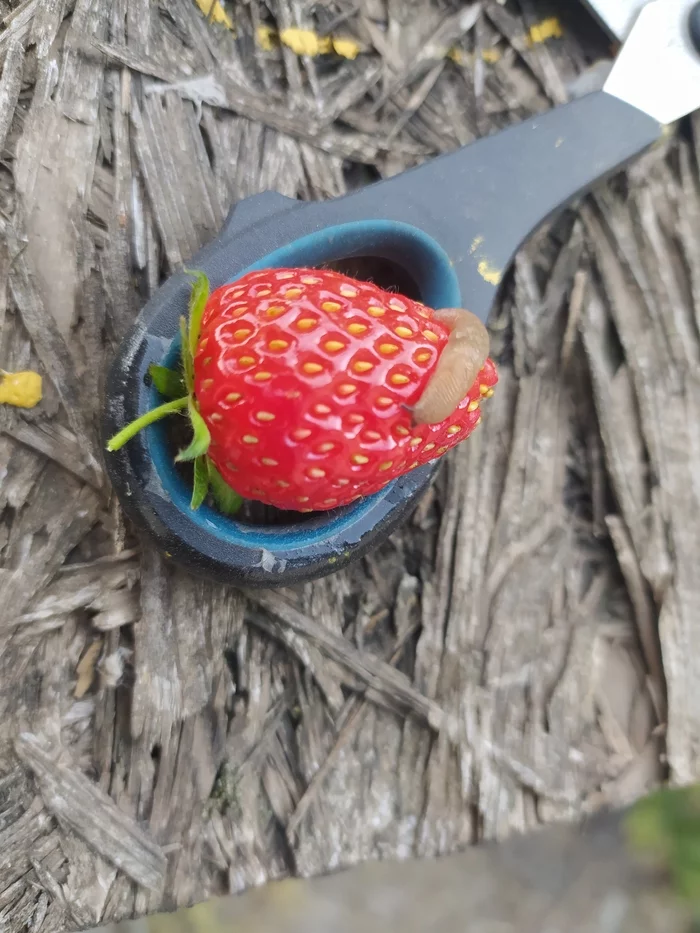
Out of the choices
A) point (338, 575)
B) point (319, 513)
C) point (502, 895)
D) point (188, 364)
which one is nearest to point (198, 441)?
point (188, 364)

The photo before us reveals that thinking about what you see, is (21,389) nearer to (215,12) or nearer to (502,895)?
(215,12)

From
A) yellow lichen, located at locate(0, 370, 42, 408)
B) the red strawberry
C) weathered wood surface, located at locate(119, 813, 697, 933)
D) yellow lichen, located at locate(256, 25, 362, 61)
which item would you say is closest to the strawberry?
the red strawberry

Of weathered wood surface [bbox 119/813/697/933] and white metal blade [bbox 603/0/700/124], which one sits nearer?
white metal blade [bbox 603/0/700/124]

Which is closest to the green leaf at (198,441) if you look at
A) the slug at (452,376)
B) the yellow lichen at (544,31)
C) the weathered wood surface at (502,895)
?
the slug at (452,376)

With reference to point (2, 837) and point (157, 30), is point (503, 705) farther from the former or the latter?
point (157, 30)

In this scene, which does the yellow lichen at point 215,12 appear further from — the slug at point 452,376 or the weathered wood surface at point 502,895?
the weathered wood surface at point 502,895

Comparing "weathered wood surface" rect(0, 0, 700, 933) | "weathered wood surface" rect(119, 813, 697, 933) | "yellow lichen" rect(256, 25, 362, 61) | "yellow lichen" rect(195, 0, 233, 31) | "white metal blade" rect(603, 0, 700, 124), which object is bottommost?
"weathered wood surface" rect(119, 813, 697, 933)

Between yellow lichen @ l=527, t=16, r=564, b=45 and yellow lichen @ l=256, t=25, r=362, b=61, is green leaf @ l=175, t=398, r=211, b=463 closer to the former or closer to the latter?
yellow lichen @ l=256, t=25, r=362, b=61

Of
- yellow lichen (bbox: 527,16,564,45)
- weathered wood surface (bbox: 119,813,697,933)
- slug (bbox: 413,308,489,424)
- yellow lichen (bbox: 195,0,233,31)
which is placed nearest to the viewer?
slug (bbox: 413,308,489,424)

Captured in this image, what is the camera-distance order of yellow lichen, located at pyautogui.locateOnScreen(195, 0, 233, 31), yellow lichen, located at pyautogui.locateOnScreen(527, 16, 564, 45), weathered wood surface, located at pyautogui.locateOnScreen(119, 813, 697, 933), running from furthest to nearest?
weathered wood surface, located at pyautogui.locateOnScreen(119, 813, 697, 933), yellow lichen, located at pyautogui.locateOnScreen(527, 16, 564, 45), yellow lichen, located at pyautogui.locateOnScreen(195, 0, 233, 31)
